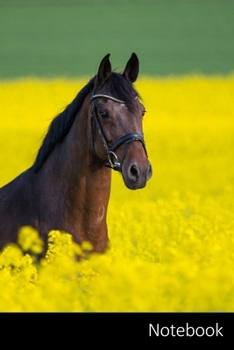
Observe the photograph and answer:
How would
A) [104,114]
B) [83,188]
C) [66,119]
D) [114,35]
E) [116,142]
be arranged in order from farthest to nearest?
[114,35]
[66,119]
[83,188]
[104,114]
[116,142]

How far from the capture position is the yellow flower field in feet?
17.5

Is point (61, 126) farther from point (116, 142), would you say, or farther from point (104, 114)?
point (116, 142)

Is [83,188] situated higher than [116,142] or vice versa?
[116,142]

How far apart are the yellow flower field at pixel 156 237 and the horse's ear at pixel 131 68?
1.25 metres

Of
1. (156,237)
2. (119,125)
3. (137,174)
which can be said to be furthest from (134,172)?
(156,237)

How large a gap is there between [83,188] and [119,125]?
56 cm

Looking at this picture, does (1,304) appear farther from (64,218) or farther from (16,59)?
(16,59)

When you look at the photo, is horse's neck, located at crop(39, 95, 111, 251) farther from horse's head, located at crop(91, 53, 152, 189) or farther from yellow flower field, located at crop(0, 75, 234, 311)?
yellow flower field, located at crop(0, 75, 234, 311)

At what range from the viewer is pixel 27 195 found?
7688mm

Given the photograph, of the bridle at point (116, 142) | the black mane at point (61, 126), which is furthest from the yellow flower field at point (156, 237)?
the black mane at point (61, 126)

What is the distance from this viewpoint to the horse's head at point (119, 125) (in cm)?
709

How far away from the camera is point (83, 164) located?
756 centimetres

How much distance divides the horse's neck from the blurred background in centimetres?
2316
